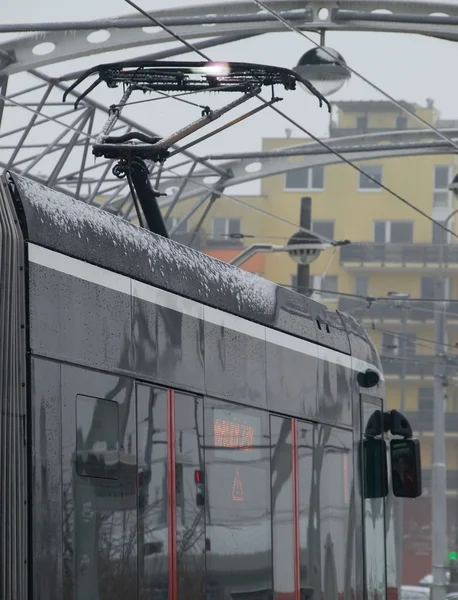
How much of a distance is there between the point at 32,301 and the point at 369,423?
527cm

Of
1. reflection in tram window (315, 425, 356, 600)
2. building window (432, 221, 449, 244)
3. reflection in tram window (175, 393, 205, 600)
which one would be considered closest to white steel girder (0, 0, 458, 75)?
reflection in tram window (315, 425, 356, 600)

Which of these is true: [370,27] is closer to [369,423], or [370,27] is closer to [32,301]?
[369,423]

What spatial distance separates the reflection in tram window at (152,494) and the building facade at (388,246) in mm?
64451

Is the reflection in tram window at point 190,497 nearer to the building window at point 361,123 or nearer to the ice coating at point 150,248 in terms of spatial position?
the ice coating at point 150,248

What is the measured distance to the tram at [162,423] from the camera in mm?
6984

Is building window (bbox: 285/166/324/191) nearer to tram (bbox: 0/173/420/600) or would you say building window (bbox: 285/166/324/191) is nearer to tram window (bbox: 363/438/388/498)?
tram window (bbox: 363/438/388/498)

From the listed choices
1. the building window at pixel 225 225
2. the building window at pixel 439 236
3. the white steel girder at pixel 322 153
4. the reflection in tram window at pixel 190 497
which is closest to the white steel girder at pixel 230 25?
the white steel girder at pixel 322 153

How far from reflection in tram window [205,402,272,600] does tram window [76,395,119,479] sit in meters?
1.17

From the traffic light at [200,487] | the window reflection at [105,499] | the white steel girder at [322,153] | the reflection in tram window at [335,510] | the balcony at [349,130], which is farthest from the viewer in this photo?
the balcony at [349,130]

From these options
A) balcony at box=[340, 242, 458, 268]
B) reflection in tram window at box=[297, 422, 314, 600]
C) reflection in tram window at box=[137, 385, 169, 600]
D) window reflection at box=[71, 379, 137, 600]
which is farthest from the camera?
balcony at box=[340, 242, 458, 268]

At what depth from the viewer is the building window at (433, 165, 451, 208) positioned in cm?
7938

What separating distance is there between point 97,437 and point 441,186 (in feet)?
242

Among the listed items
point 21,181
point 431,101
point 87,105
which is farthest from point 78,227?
point 431,101

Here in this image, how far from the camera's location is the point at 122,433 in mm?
7797
